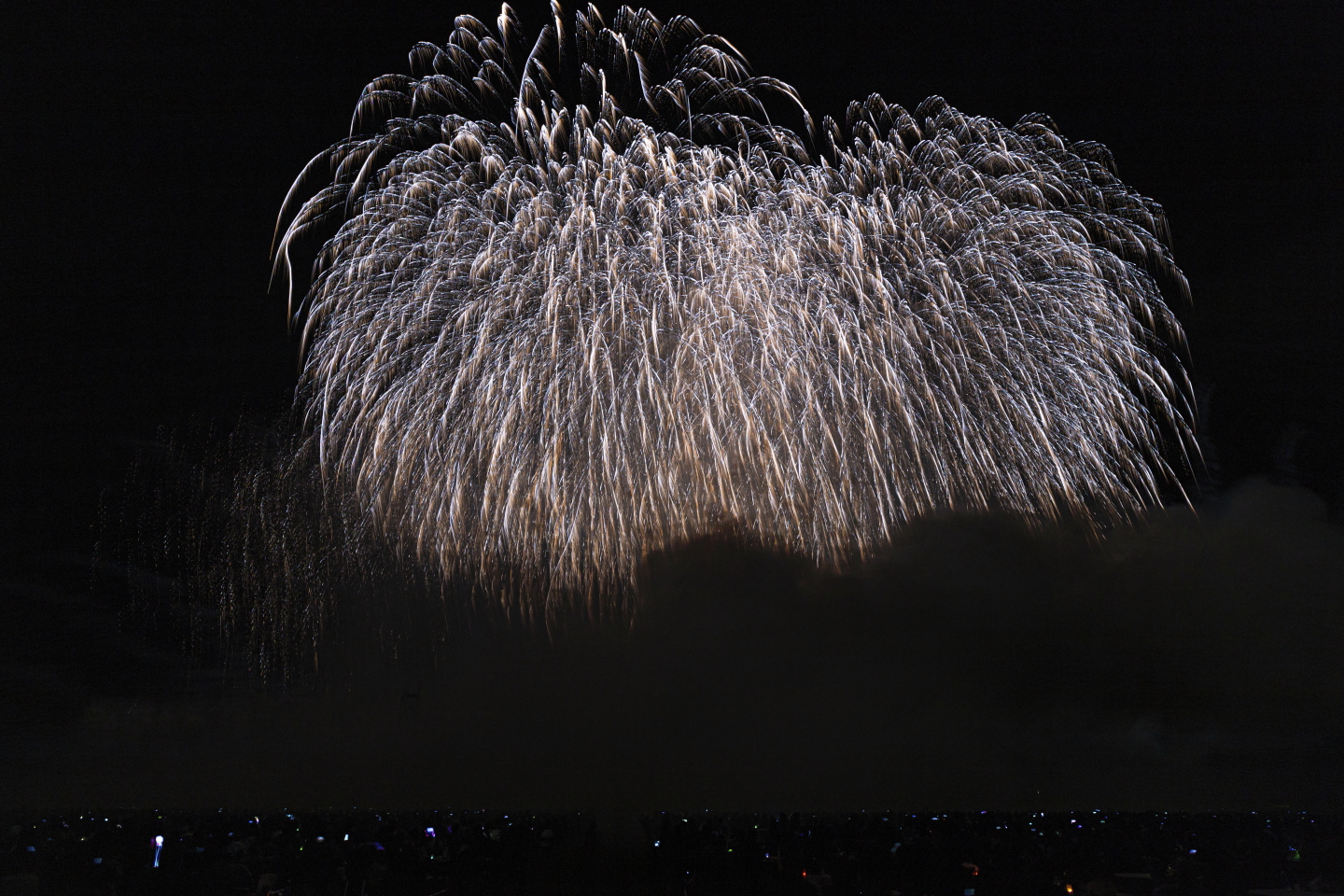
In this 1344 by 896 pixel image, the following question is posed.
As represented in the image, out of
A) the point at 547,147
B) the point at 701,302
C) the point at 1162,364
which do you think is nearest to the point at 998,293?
the point at 1162,364

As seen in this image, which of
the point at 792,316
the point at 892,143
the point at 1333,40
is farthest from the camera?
the point at 1333,40

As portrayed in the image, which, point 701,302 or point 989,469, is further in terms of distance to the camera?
point 989,469

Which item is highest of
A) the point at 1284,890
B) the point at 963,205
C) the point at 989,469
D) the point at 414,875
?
the point at 963,205

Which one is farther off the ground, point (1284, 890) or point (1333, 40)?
point (1333, 40)

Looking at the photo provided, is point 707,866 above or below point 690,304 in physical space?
below

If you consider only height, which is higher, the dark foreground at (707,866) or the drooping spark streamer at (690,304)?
the drooping spark streamer at (690,304)

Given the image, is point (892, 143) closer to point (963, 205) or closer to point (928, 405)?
point (963, 205)

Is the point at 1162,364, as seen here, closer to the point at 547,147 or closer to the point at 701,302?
the point at 701,302

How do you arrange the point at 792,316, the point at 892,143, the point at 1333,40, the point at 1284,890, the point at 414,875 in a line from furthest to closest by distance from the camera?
the point at 1333,40 < the point at 792,316 < the point at 892,143 < the point at 414,875 < the point at 1284,890

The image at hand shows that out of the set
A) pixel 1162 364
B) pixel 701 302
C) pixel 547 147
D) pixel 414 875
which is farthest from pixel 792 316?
pixel 414 875

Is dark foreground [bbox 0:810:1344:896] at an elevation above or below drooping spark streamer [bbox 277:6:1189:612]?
below
